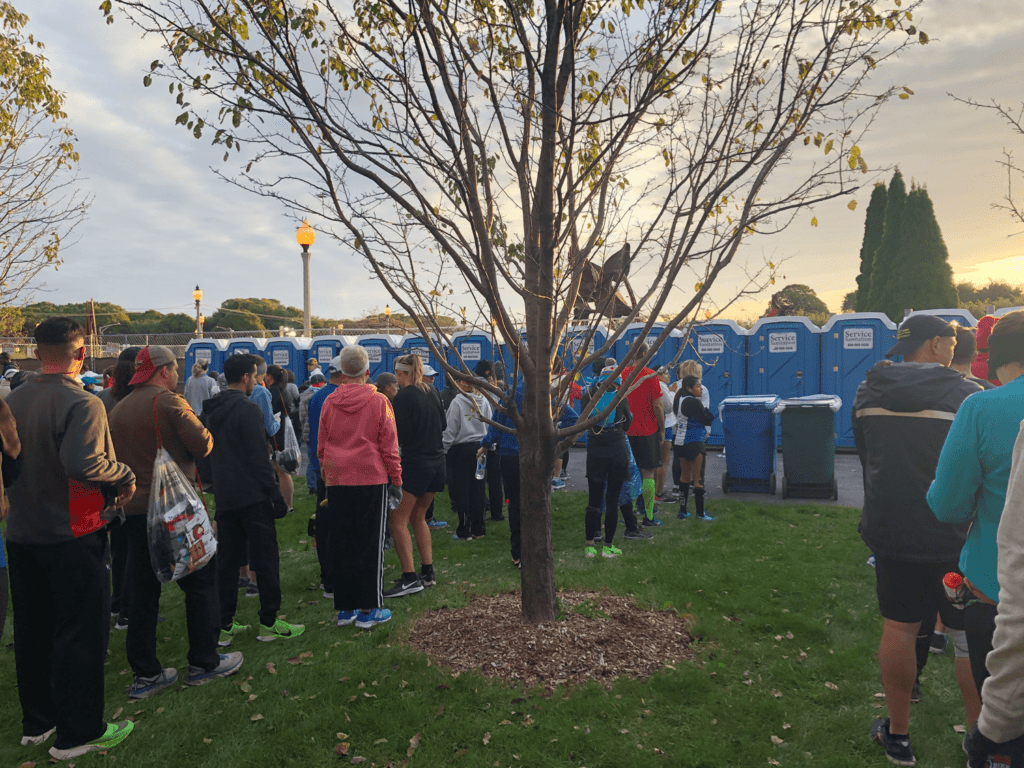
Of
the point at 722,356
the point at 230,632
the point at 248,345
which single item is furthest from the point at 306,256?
the point at 230,632

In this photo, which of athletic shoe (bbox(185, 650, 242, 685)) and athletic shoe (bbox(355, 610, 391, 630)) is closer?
Result: athletic shoe (bbox(185, 650, 242, 685))

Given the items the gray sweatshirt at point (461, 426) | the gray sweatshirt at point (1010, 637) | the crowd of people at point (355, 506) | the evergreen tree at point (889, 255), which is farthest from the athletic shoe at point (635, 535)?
the evergreen tree at point (889, 255)

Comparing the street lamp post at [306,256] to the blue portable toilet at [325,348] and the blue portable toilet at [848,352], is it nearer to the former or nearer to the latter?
the blue portable toilet at [325,348]

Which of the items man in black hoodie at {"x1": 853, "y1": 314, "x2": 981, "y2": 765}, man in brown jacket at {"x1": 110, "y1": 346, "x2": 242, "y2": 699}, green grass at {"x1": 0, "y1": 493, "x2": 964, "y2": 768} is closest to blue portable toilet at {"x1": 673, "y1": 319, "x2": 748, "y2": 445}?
green grass at {"x1": 0, "y1": 493, "x2": 964, "y2": 768}

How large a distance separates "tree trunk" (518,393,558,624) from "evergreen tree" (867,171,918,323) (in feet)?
103

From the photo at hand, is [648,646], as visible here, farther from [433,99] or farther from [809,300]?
[809,300]

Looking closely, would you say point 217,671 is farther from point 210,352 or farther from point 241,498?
point 210,352

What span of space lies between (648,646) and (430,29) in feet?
13.1

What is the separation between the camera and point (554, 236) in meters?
4.03

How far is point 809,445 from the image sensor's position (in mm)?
8883

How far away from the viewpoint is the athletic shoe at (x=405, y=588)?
5.48 m

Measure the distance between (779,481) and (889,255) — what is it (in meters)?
26.3

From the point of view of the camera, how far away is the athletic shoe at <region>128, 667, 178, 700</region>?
3.94 meters

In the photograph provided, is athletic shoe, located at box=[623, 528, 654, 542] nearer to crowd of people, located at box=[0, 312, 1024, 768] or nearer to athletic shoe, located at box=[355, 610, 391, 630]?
crowd of people, located at box=[0, 312, 1024, 768]
